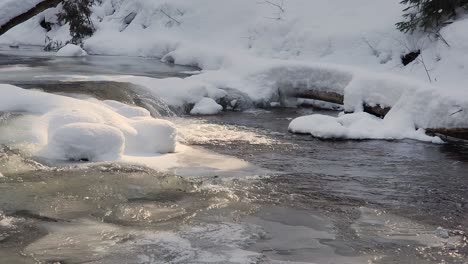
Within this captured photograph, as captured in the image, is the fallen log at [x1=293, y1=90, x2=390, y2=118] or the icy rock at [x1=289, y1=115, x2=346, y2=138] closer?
the icy rock at [x1=289, y1=115, x2=346, y2=138]

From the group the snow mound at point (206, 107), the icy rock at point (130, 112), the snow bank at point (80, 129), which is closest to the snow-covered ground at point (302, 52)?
the snow mound at point (206, 107)

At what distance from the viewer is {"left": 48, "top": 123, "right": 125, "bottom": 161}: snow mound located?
22.2ft

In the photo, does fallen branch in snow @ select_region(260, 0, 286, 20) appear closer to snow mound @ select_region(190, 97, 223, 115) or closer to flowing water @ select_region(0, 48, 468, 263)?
snow mound @ select_region(190, 97, 223, 115)

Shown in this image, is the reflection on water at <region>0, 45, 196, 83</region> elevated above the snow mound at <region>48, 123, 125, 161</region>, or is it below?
above

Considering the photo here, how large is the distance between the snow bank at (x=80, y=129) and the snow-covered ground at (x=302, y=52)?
3911 millimetres

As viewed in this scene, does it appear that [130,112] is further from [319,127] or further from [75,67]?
[75,67]

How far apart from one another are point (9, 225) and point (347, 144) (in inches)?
235

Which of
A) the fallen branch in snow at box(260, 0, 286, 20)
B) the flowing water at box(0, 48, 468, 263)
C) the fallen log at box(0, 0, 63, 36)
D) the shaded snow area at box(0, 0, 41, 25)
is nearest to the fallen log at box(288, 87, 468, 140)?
the flowing water at box(0, 48, 468, 263)

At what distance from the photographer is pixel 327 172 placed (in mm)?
7184

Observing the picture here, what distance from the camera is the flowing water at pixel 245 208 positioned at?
4.36m

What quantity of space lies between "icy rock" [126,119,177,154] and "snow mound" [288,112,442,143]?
3042 millimetres

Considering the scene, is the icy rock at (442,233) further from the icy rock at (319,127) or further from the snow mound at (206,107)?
the snow mound at (206,107)

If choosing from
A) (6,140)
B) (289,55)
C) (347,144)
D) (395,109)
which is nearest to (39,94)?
(6,140)

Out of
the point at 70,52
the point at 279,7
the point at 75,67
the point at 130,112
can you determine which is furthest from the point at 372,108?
the point at 70,52
